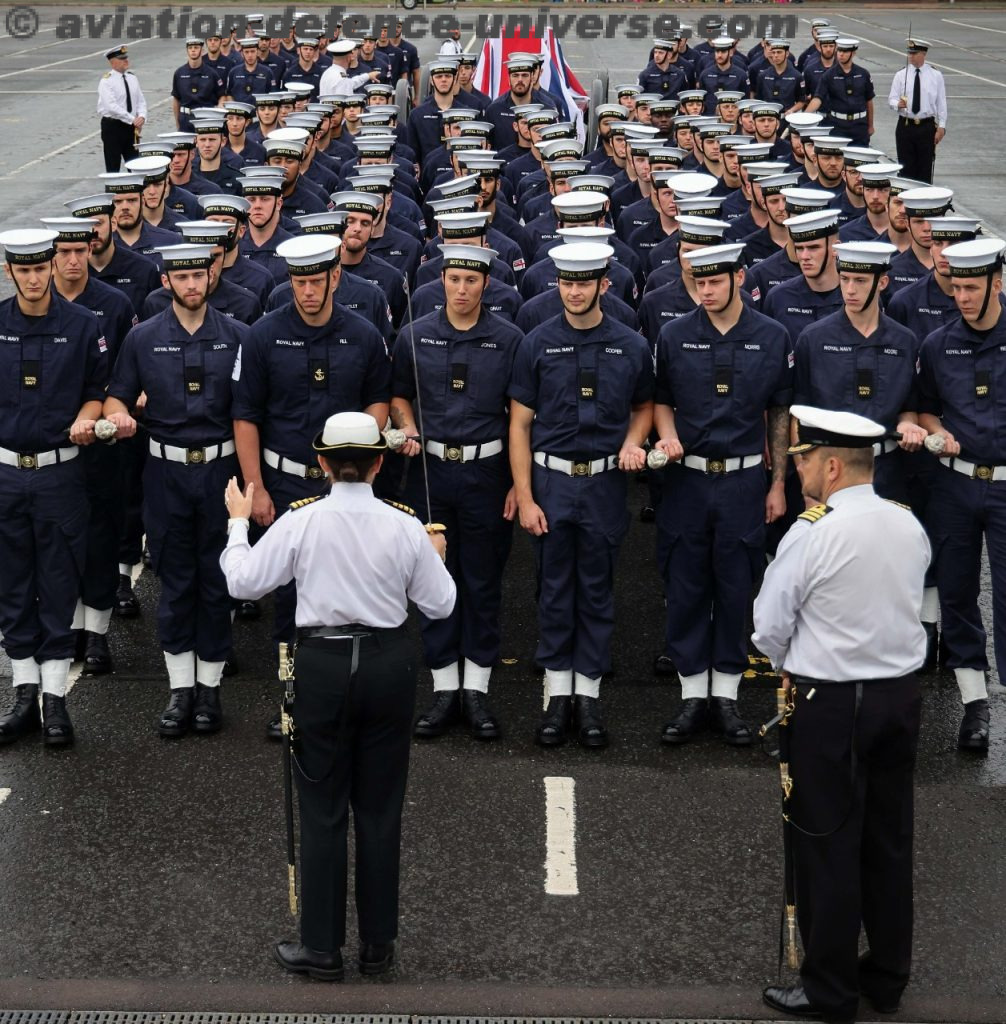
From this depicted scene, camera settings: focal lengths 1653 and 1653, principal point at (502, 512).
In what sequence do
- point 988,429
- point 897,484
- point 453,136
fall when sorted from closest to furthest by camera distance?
point 988,429 < point 897,484 < point 453,136

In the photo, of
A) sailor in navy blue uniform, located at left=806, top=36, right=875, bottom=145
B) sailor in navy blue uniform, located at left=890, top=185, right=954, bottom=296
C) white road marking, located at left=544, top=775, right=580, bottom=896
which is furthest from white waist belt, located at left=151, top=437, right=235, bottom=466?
sailor in navy blue uniform, located at left=806, top=36, right=875, bottom=145

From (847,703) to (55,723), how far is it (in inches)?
148

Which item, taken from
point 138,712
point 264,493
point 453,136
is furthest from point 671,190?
point 138,712

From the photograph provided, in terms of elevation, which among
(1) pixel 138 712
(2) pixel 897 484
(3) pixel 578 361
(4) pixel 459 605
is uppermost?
(3) pixel 578 361

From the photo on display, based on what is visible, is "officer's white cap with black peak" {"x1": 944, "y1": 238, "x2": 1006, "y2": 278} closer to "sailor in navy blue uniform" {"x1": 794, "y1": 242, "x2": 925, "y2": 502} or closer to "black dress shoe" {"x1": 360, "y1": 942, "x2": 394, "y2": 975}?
"sailor in navy blue uniform" {"x1": 794, "y1": 242, "x2": 925, "y2": 502}

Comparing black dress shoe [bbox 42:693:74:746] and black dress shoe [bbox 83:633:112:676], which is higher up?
black dress shoe [bbox 42:693:74:746]

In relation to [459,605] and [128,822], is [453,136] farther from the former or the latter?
[128,822]

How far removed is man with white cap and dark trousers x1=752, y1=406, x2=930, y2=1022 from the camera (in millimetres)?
5191

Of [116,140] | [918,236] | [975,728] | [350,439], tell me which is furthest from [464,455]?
[116,140]

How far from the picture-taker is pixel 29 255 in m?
7.39

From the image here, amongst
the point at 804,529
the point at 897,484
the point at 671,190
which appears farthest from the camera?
the point at 671,190

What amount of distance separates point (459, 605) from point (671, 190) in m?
4.06

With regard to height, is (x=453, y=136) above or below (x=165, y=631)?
above

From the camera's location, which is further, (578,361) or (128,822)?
(578,361)
